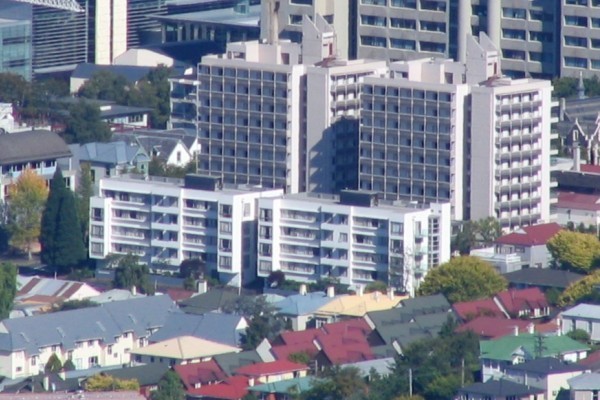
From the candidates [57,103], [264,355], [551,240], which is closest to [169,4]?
[57,103]

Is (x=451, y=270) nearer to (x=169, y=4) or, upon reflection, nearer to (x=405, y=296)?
(x=405, y=296)

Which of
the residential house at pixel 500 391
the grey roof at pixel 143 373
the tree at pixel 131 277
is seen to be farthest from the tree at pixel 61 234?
the residential house at pixel 500 391

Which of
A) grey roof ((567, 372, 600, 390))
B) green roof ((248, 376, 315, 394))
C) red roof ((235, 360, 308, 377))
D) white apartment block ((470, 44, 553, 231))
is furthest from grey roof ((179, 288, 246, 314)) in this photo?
grey roof ((567, 372, 600, 390))

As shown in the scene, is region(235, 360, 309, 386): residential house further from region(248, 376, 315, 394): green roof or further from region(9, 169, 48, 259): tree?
region(9, 169, 48, 259): tree

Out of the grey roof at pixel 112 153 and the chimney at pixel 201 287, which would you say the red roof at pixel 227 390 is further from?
the grey roof at pixel 112 153

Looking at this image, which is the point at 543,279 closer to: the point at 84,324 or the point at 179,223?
the point at 179,223

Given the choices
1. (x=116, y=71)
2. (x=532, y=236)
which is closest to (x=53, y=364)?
(x=532, y=236)
